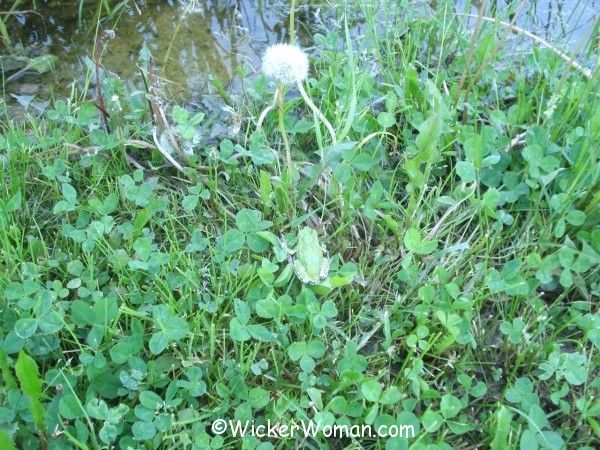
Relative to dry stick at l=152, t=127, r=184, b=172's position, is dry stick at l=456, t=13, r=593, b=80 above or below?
above

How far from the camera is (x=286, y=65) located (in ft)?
6.35

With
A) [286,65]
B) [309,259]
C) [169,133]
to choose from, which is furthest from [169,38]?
[309,259]

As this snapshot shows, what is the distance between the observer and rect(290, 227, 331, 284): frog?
1.87 meters

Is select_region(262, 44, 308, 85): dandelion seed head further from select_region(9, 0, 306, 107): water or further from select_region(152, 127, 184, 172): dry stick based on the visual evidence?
select_region(9, 0, 306, 107): water

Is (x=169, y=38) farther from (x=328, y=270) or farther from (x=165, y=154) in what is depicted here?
(x=328, y=270)

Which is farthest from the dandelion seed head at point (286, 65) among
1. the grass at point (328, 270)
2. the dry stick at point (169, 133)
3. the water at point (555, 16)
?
the water at point (555, 16)

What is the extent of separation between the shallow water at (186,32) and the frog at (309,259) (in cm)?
90

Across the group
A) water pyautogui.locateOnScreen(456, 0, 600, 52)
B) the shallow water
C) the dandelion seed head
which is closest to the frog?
the dandelion seed head

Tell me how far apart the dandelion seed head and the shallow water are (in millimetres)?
674

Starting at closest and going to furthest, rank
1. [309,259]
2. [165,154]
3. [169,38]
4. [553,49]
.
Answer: [309,259]
[165,154]
[553,49]
[169,38]

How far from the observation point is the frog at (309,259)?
73.5 inches

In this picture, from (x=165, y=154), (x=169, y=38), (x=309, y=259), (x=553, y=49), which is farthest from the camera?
(x=169, y=38)

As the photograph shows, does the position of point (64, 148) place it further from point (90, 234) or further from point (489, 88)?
point (489, 88)

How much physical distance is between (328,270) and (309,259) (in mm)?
59
